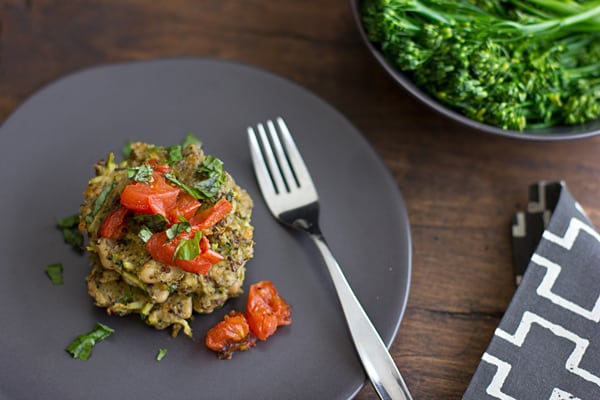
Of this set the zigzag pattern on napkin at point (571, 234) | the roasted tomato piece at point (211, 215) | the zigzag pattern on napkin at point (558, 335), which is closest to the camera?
the roasted tomato piece at point (211, 215)

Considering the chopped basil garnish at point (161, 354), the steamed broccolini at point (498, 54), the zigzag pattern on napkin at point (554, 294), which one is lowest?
the chopped basil garnish at point (161, 354)

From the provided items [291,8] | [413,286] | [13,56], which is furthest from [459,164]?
[13,56]

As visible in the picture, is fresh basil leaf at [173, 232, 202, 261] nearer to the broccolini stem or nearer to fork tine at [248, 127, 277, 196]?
fork tine at [248, 127, 277, 196]

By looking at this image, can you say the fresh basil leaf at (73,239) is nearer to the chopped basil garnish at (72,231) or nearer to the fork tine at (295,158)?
the chopped basil garnish at (72,231)

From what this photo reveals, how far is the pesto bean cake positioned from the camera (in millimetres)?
2990

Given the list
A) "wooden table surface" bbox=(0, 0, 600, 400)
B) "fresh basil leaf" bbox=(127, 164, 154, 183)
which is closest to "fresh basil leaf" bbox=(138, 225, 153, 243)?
"fresh basil leaf" bbox=(127, 164, 154, 183)

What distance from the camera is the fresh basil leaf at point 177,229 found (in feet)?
9.60

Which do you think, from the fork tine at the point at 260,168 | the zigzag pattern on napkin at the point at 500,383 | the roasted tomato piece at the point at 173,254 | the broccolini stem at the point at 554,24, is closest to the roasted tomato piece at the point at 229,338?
the roasted tomato piece at the point at 173,254

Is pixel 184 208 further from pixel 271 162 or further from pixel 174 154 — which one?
pixel 271 162

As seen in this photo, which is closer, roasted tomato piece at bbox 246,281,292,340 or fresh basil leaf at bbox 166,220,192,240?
fresh basil leaf at bbox 166,220,192,240

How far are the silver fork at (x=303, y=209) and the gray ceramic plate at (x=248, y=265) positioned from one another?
67 millimetres

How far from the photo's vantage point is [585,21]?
3871 mm

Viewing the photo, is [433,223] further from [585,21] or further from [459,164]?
[585,21]

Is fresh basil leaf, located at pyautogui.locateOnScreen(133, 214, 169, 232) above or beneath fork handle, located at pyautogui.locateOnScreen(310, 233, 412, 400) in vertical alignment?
above
